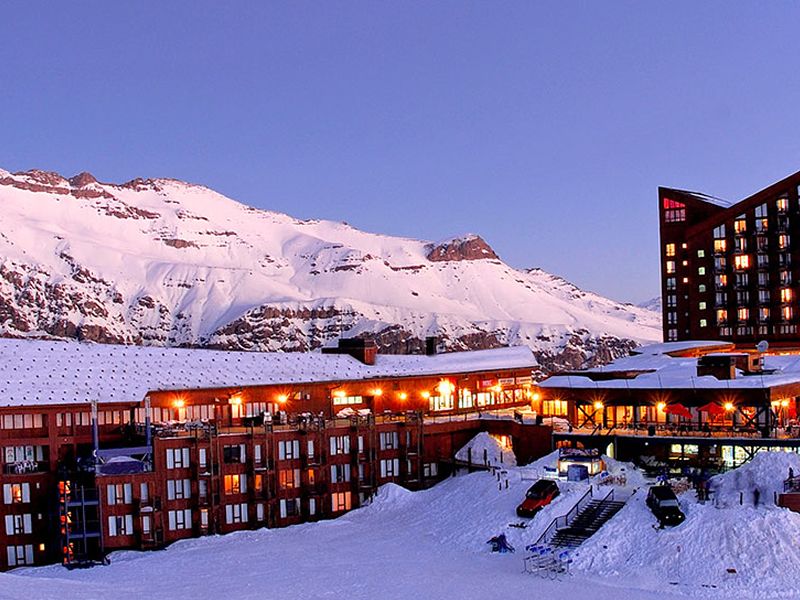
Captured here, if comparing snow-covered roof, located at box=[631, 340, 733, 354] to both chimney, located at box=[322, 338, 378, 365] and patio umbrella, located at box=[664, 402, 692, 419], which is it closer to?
patio umbrella, located at box=[664, 402, 692, 419]

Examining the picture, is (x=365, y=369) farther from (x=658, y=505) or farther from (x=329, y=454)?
(x=658, y=505)

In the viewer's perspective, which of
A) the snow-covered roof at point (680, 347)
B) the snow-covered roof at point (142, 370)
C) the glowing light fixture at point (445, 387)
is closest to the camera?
the snow-covered roof at point (142, 370)

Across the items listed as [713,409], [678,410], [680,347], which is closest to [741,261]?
[680,347]

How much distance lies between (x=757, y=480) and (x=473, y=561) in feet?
49.3

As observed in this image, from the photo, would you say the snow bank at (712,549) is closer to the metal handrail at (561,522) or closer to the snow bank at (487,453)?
the metal handrail at (561,522)

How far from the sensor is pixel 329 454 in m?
61.1

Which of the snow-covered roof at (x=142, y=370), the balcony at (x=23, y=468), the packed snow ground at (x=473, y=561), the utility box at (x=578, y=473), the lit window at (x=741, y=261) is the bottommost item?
the packed snow ground at (x=473, y=561)

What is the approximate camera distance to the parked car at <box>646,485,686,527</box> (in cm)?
4369

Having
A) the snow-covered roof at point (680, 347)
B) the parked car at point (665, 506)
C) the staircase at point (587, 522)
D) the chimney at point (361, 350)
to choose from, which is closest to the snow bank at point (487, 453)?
the chimney at point (361, 350)

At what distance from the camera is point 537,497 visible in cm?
5025

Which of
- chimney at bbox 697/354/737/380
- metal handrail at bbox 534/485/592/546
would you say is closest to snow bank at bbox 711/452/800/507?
metal handrail at bbox 534/485/592/546

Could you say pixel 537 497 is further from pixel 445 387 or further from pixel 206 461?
pixel 445 387

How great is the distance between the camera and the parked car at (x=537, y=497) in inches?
1959

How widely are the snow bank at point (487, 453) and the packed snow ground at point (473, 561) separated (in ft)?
30.1
